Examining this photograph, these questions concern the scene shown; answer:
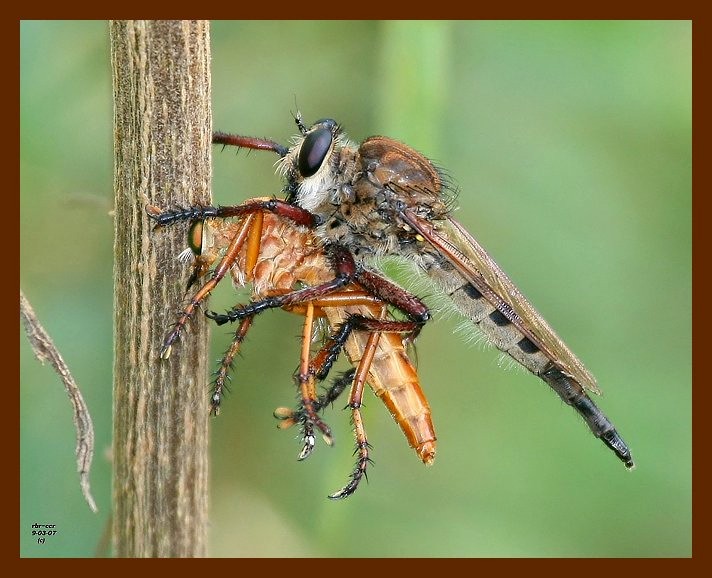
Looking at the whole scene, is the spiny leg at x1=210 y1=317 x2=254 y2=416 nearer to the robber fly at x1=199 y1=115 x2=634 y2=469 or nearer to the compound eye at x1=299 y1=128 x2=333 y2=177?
the robber fly at x1=199 y1=115 x2=634 y2=469

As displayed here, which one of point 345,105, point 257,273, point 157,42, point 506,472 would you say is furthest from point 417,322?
point 157,42

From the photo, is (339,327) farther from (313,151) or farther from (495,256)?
(495,256)

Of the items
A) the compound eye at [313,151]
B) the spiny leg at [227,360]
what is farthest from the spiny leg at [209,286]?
the compound eye at [313,151]

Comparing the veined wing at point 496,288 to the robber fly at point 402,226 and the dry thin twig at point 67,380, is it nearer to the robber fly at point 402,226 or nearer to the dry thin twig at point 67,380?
the robber fly at point 402,226

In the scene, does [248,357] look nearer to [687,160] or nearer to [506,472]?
[506,472]

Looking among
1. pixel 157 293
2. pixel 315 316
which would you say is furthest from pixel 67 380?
pixel 315 316

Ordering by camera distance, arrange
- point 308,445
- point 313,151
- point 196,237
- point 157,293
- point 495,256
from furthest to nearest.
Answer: point 495,256
point 313,151
point 308,445
point 196,237
point 157,293
